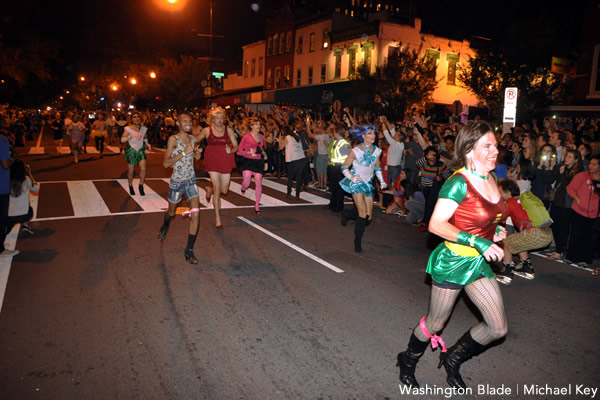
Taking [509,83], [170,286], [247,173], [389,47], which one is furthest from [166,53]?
[170,286]

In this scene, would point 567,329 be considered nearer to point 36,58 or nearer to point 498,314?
point 498,314

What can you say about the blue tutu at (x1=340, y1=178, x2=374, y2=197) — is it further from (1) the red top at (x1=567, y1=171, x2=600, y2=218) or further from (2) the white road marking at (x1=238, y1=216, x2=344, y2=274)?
(1) the red top at (x1=567, y1=171, x2=600, y2=218)

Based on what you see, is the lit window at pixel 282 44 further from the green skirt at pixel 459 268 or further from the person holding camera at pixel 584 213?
the green skirt at pixel 459 268

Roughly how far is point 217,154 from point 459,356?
5.56m

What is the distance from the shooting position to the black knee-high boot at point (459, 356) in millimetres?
A: 3502

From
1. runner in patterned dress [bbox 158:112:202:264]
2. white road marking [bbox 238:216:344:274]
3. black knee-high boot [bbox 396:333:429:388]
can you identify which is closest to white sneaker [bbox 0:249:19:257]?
runner in patterned dress [bbox 158:112:202:264]

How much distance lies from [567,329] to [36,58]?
43.3 meters

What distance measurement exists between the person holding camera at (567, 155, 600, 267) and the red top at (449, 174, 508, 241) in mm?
4902

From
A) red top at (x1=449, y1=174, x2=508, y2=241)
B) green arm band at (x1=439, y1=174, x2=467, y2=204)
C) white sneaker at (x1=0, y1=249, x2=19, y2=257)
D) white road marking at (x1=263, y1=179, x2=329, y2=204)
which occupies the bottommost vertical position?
white sneaker at (x1=0, y1=249, x2=19, y2=257)

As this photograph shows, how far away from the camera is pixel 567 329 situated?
4.90 metres

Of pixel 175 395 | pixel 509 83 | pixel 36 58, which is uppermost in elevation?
pixel 36 58

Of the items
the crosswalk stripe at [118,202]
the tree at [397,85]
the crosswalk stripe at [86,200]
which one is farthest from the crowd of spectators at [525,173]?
the tree at [397,85]

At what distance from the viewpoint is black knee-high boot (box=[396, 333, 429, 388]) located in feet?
11.8

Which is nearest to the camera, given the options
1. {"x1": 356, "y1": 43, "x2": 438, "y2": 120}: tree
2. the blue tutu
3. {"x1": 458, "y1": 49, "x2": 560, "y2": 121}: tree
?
the blue tutu
